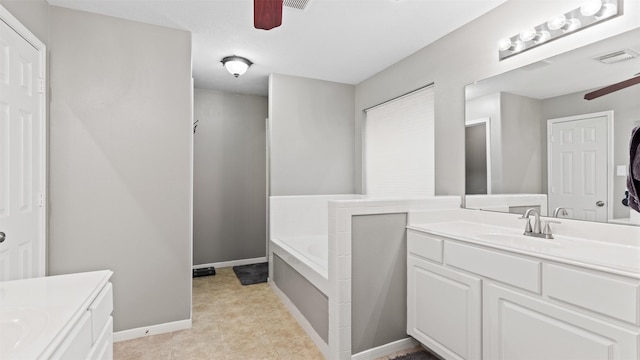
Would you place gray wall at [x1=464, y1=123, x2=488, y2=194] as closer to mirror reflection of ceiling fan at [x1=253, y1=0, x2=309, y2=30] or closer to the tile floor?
the tile floor

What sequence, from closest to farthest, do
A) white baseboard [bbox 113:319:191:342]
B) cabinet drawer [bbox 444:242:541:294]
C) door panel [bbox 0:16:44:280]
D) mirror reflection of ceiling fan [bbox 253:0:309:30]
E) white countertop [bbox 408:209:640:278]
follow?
mirror reflection of ceiling fan [bbox 253:0:309:30] → white countertop [bbox 408:209:640:278] → cabinet drawer [bbox 444:242:541:294] → door panel [bbox 0:16:44:280] → white baseboard [bbox 113:319:191:342]

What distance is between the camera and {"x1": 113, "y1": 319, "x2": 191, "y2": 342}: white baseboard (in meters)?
2.44

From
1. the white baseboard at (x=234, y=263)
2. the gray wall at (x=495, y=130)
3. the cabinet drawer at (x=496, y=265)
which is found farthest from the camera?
the white baseboard at (x=234, y=263)

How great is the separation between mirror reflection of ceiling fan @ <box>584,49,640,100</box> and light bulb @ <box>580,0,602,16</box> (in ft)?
0.83

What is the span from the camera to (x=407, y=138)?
332cm

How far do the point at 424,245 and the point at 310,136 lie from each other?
2.10 m

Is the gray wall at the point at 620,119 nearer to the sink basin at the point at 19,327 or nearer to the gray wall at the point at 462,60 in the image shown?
the gray wall at the point at 462,60

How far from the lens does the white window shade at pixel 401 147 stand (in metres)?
3.02

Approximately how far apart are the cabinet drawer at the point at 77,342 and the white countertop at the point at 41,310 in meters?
0.03

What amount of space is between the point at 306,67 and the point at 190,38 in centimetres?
123

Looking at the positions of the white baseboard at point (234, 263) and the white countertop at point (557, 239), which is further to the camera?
the white baseboard at point (234, 263)

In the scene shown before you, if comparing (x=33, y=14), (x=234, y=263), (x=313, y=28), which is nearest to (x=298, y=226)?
(x=234, y=263)

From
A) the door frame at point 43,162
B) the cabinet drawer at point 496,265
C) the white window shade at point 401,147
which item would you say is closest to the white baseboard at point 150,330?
the door frame at point 43,162

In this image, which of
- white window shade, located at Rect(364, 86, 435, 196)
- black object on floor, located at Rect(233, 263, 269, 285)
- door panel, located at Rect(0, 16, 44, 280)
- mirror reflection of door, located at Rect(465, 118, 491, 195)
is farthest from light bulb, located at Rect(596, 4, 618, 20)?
black object on floor, located at Rect(233, 263, 269, 285)
